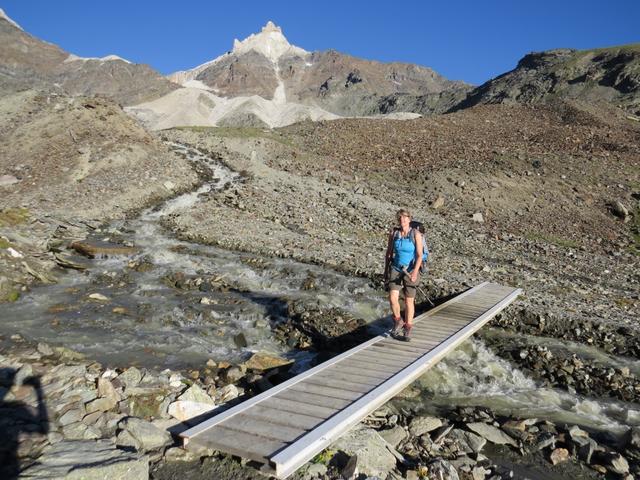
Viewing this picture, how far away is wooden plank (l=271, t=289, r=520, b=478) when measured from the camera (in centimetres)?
557

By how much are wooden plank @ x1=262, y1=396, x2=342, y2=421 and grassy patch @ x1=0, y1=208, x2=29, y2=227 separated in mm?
15741

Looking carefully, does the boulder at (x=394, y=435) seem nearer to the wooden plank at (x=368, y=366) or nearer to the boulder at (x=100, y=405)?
the wooden plank at (x=368, y=366)

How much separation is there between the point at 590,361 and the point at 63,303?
14.4m

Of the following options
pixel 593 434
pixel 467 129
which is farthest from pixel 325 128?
pixel 593 434

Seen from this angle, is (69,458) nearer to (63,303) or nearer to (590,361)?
(63,303)

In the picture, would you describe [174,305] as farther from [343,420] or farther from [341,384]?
[343,420]

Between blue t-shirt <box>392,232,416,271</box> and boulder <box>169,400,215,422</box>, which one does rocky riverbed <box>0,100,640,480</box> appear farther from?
blue t-shirt <box>392,232,416,271</box>

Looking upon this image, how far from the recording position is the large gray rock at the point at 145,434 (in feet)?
20.6

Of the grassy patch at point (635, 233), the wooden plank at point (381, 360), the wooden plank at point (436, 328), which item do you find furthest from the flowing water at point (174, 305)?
the grassy patch at point (635, 233)

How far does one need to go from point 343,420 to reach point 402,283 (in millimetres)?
4348

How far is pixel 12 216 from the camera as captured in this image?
1886cm

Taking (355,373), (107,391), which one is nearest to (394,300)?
(355,373)

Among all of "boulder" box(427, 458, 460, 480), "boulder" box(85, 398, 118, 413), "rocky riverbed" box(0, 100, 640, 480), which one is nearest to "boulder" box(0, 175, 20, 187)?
"rocky riverbed" box(0, 100, 640, 480)

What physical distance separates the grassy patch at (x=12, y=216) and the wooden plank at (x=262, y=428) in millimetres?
15864
